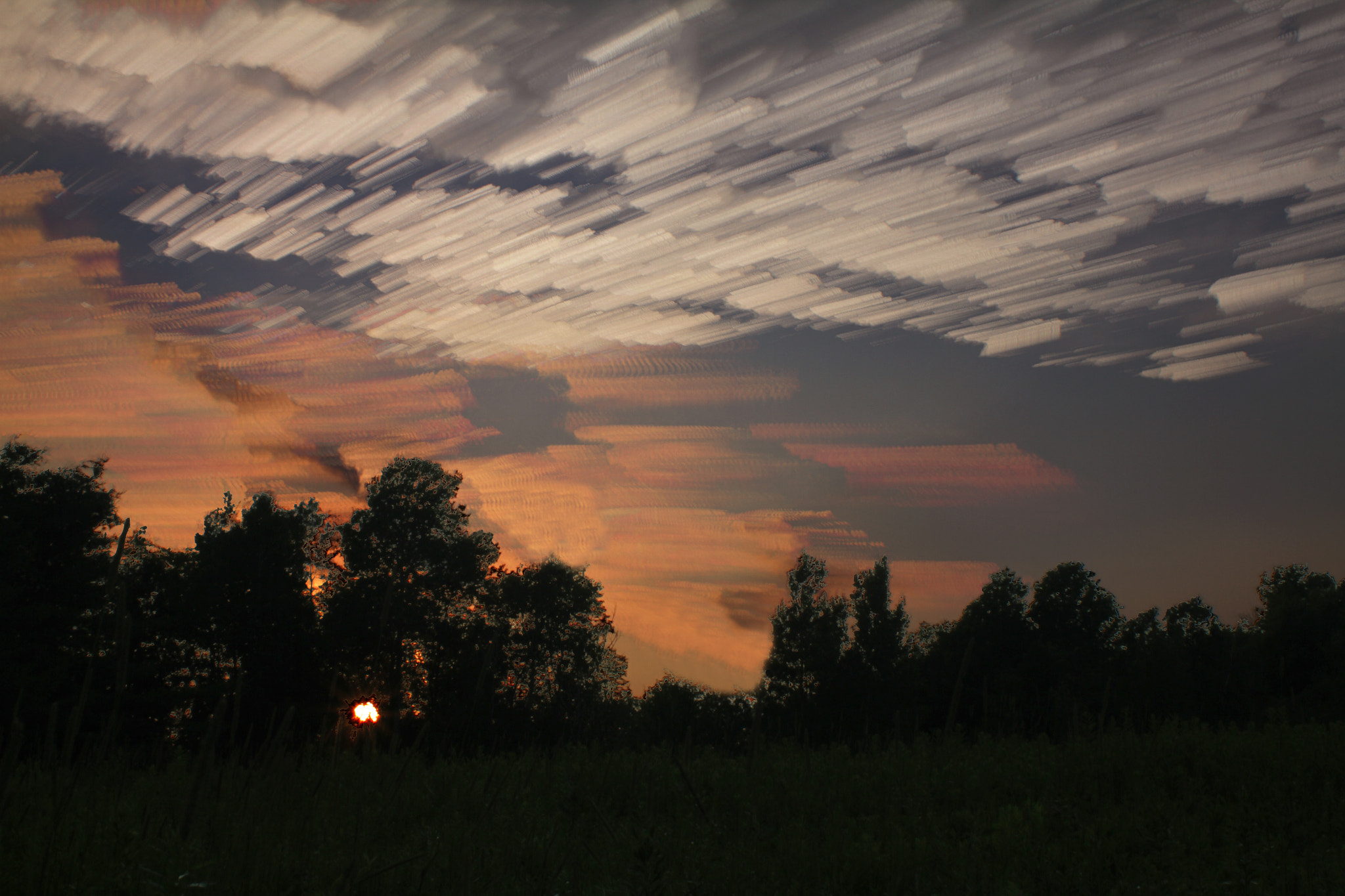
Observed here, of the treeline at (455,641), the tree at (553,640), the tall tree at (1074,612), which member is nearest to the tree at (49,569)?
the treeline at (455,641)

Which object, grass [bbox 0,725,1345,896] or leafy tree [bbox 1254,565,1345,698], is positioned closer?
grass [bbox 0,725,1345,896]

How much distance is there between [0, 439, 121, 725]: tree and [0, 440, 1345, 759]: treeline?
0.08 m

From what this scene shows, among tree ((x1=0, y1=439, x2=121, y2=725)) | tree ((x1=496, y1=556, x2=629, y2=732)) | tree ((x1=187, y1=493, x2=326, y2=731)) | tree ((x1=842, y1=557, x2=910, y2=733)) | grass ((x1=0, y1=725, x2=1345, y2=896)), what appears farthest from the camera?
tree ((x1=842, y1=557, x2=910, y2=733))

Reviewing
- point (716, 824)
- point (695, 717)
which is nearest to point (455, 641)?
point (695, 717)

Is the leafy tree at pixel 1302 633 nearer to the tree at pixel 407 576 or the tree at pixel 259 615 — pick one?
the tree at pixel 407 576

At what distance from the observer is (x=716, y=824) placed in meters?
7.78

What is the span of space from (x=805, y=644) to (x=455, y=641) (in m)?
21.2

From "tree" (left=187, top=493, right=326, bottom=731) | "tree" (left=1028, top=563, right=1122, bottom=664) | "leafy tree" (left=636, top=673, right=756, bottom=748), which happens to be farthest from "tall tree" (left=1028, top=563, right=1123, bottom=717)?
"tree" (left=187, top=493, right=326, bottom=731)

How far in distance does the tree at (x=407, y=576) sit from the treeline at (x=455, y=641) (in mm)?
101

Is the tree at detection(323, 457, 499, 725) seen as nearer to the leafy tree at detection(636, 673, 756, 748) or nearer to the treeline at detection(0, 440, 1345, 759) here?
the treeline at detection(0, 440, 1345, 759)

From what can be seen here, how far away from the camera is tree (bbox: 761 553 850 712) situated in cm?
4675

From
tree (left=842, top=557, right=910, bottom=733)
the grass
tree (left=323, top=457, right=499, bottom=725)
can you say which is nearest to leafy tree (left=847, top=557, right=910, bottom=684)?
tree (left=842, top=557, right=910, bottom=733)

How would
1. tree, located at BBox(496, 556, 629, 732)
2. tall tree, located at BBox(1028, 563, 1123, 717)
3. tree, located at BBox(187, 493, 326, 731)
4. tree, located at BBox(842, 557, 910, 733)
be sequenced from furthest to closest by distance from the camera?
1. tall tree, located at BBox(1028, 563, 1123, 717)
2. tree, located at BBox(842, 557, 910, 733)
3. tree, located at BBox(496, 556, 629, 732)
4. tree, located at BBox(187, 493, 326, 731)

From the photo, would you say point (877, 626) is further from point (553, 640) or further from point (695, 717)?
point (695, 717)
